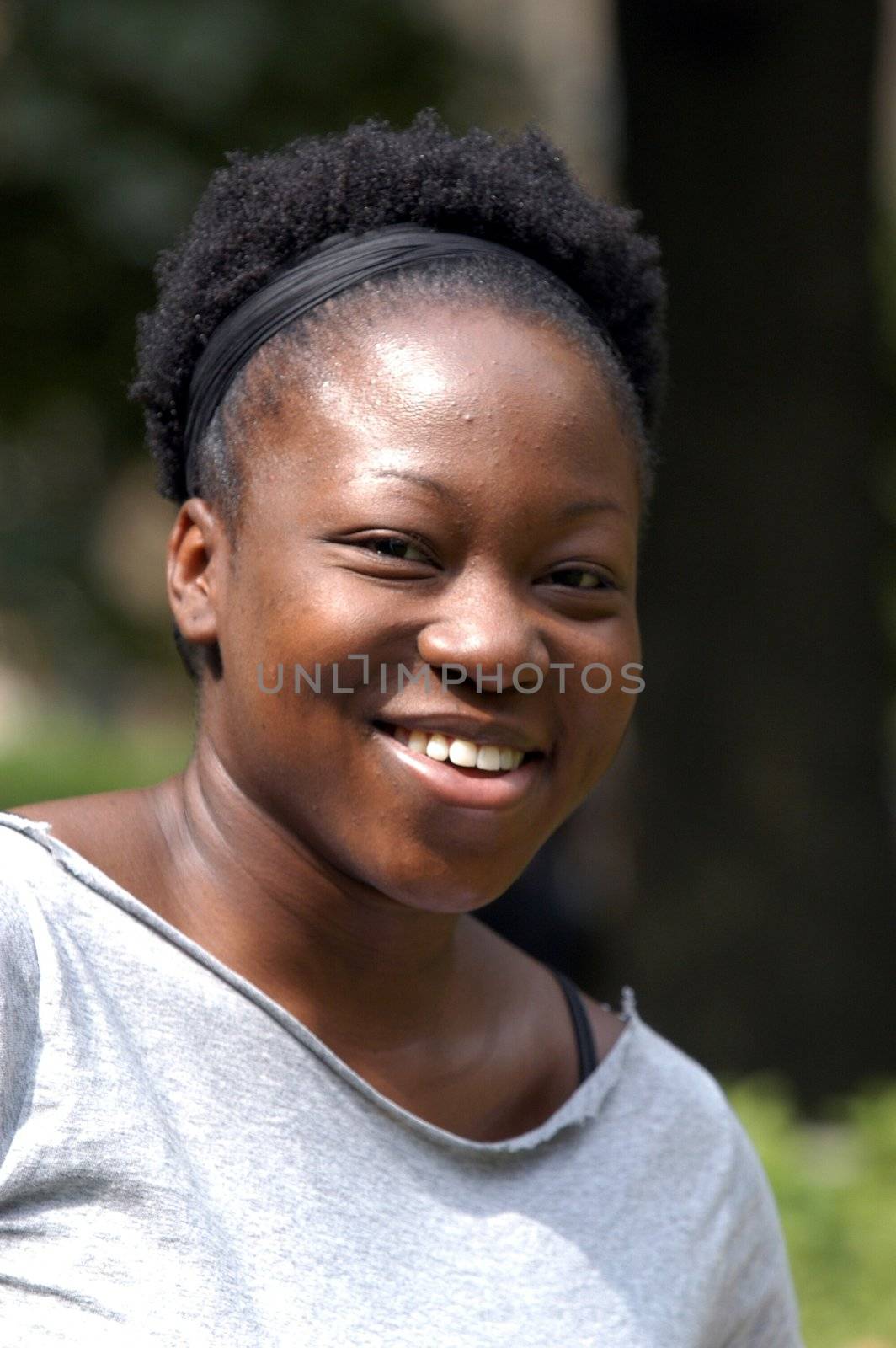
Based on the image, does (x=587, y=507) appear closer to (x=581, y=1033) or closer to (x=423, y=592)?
(x=423, y=592)

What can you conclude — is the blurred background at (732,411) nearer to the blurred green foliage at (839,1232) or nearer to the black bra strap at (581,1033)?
the blurred green foliage at (839,1232)

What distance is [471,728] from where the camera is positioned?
6.60 ft

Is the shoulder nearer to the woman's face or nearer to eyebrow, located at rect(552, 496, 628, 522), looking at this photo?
the woman's face

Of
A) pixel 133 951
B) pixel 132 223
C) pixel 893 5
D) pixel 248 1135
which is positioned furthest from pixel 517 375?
pixel 893 5

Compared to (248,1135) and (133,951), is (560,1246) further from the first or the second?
(133,951)

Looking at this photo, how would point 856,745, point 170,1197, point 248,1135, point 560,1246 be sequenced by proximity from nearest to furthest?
1. point 170,1197
2. point 248,1135
3. point 560,1246
4. point 856,745

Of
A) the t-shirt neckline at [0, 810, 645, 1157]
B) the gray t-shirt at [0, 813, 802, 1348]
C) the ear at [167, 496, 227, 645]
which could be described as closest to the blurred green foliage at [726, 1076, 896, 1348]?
the gray t-shirt at [0, 813, 802, 1348]

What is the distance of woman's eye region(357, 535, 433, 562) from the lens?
1.97 meters

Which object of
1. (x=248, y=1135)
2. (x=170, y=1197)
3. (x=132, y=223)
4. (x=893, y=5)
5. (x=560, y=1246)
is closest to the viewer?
(x=170, y=1197)

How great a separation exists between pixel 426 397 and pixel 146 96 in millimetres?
5052

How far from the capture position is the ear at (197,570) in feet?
6.96

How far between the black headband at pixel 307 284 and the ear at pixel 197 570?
70 mm

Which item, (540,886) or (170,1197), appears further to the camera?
(540,886)

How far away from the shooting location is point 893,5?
15.9 metres
